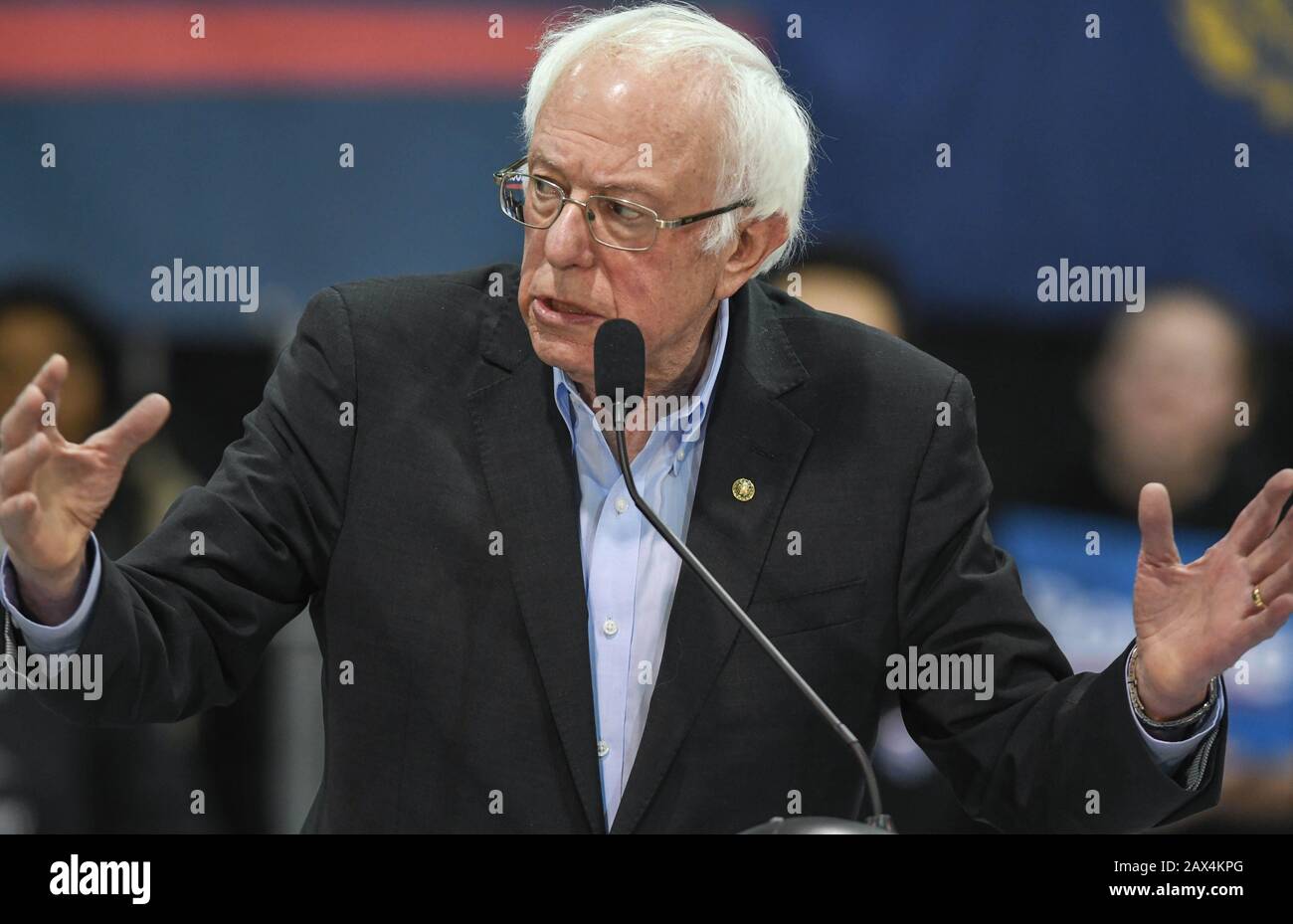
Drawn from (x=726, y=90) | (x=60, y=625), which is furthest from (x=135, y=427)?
(x=726, y=90)

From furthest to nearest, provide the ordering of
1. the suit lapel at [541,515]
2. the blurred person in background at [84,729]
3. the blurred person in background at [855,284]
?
the blurred person in background at [855,284] → the blurred person in background at [84,729] → the suit lapel at [541,515]

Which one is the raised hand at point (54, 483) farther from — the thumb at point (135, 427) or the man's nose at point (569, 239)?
the man's nose at point (569, 239)

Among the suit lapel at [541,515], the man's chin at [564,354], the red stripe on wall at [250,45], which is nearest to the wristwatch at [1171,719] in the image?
the suit lapel at [541,515]

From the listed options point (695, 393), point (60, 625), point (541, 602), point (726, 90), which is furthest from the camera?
point (695, 393)

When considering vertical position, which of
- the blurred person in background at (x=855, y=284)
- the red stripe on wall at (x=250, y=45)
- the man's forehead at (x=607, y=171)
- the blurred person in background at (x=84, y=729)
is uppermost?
the red stripe on wall at (x=250, y=45)

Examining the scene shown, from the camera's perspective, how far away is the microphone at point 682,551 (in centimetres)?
150

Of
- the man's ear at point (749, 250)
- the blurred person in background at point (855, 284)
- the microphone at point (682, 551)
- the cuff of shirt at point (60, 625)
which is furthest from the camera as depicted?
the blurred person in background at point (855, 284)

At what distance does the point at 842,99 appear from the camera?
332cm

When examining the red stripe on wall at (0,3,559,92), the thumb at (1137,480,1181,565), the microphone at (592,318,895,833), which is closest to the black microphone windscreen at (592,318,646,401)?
the microphone at (592,318,895,833)

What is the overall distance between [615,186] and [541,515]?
436mm

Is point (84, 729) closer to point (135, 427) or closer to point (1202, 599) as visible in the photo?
point (135, 427)

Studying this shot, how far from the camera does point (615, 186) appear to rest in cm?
200

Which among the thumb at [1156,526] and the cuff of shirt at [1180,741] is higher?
the thumb at [1156,526]

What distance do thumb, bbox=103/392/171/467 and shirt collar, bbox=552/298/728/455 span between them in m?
0.61
